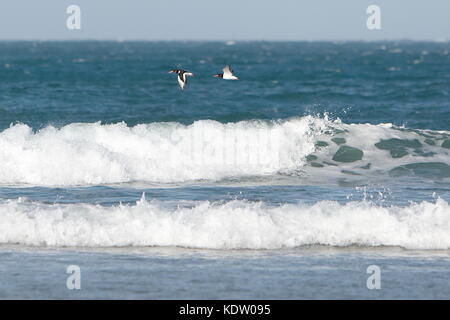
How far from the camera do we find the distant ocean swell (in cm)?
1809

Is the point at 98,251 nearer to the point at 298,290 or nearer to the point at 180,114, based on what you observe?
the point at 298,290

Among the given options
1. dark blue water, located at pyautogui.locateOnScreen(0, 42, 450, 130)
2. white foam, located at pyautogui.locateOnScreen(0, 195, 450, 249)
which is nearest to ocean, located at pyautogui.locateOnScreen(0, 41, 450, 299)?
white foam, located at pyautogui.locateOnScreen(0, 195, 450, 249)

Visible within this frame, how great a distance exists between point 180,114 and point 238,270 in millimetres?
18415

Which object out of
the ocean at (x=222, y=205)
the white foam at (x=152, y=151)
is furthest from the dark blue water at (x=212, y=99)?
the white foam at (x=152, y=151)

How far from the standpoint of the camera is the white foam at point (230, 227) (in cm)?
1209

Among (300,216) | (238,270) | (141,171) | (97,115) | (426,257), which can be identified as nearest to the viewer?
(238,270)

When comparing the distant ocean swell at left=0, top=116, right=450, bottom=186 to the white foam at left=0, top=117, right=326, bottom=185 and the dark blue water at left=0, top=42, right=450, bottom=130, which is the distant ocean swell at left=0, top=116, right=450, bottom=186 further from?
the dark blue water at left=0, top=42, right=450, bottom=130

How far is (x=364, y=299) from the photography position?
9.52 metres

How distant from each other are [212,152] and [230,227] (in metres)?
8.25

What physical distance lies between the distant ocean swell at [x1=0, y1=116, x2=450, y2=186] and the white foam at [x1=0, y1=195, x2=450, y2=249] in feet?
15.5

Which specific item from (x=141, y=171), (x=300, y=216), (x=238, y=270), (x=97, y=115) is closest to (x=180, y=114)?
(x=97, y=115)

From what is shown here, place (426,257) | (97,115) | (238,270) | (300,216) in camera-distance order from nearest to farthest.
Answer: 1. (238,270)
2. (426,257)
3. (300,216)
4. (97,115)

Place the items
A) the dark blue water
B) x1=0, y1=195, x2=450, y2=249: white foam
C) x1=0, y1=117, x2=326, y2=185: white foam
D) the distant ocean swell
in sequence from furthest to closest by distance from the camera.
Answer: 1. the dark blue water
2. the distant ocean swell
3. x1=0, y1=117, x2=326, y2=185: white foam
4. x1=0, y1=195, x2=450, y2=249: white foam

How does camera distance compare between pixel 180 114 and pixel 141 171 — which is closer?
pixel 141 171
